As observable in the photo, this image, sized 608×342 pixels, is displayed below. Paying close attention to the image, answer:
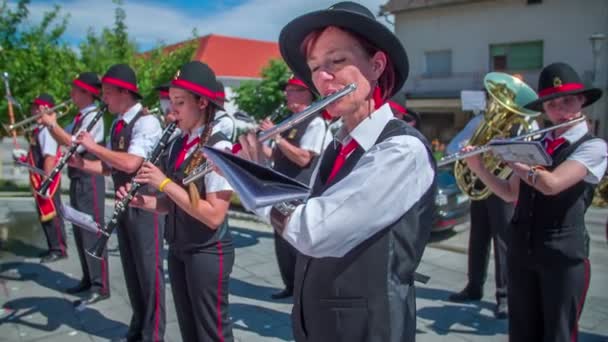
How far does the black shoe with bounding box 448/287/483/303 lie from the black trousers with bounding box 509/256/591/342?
84.9 inches

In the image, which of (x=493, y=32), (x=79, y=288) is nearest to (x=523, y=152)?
(x=79, y=288)

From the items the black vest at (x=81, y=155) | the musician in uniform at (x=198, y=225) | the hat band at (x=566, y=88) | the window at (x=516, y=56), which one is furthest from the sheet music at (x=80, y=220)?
the window at (x=516, y=56)

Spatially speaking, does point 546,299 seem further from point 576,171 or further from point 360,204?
point 360,204

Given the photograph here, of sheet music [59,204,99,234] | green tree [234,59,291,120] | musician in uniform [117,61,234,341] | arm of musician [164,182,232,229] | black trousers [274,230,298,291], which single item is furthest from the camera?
green tree [234,59,291,120]

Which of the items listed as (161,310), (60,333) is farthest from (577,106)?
(60,333)

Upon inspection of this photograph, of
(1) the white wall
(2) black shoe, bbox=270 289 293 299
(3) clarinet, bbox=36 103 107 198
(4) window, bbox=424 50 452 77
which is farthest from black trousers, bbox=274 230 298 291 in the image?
(4) window, bbox=424 50 452 77

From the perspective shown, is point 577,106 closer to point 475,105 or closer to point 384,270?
point 475,105

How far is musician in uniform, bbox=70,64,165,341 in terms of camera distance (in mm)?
3791

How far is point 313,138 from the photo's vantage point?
206 inches

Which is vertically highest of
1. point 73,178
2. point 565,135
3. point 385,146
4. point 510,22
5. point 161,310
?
point 510,22

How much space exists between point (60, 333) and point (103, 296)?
853 mm

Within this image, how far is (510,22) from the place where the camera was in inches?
891

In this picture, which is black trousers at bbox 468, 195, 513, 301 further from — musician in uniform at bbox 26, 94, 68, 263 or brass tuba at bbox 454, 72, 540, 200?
musician in uniform at bbox 26, 94, 68, 263

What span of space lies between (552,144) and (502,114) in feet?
3.03
